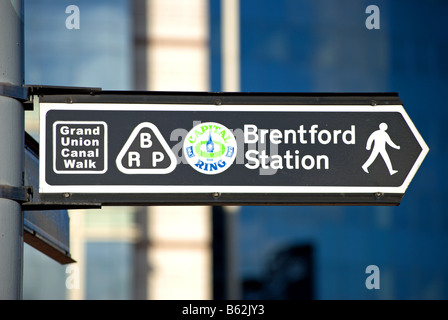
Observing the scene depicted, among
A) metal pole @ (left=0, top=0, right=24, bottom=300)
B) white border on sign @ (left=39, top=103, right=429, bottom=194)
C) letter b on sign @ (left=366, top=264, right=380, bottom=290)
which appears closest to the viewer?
metal pole @ (left=0, top=0, right=24, bottom=300)

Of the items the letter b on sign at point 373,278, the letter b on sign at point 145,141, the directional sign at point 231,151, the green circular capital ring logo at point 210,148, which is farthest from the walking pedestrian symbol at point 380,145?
the letter b on sign at point 373,278

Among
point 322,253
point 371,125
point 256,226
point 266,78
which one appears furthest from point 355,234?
point 371,125

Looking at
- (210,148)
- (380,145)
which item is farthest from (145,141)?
(380,145)

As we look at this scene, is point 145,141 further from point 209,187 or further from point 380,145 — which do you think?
point 380,145

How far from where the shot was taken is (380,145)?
3.01 meters

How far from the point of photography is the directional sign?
2914 mm

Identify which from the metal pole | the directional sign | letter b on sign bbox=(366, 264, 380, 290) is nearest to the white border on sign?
the directional sign

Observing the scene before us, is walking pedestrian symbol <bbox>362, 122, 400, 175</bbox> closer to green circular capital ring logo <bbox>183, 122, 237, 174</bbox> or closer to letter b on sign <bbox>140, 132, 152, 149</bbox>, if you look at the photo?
green circular capital ring logo <bbox>183, 122, 237, 174</bbox>

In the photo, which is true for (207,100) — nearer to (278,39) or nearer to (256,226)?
(256,226)

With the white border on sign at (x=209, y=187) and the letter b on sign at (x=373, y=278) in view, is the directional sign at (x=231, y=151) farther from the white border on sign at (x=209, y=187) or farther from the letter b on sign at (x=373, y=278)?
the letter b on sign at (x=373, y=278)

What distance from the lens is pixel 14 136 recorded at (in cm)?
275

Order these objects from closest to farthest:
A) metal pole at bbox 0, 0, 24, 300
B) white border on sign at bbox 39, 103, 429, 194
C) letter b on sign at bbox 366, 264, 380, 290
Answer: metal pole at bbox 0, 0, 24, 300
white border on sign at bbox 39, 103, 429, 194
letter b on sign at bbox 366, 264, 380, 290

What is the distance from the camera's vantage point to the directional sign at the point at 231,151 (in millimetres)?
2914

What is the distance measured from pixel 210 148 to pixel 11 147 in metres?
0.67
